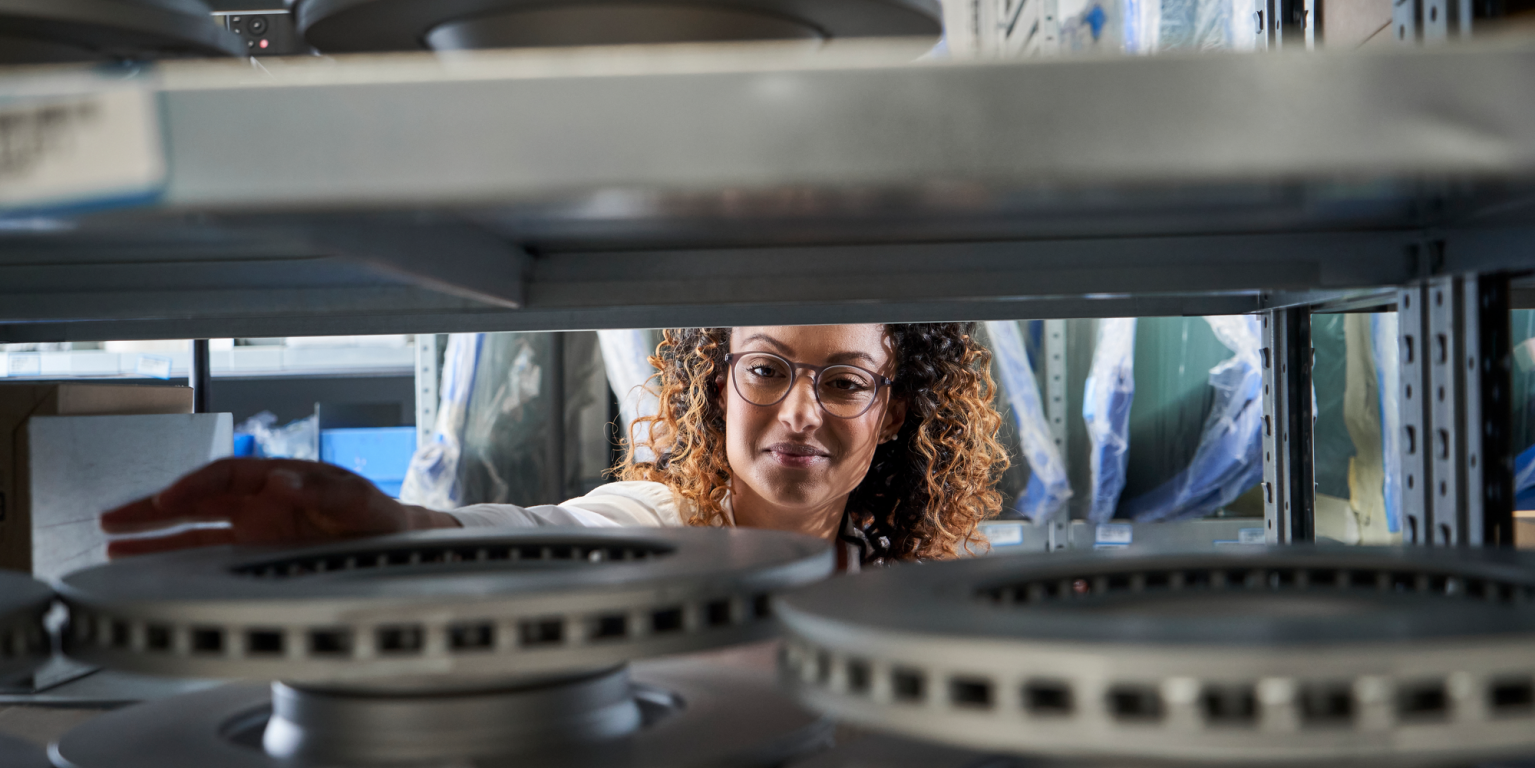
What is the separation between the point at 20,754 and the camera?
0.55 meters

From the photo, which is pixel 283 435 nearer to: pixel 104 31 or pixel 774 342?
pixel 774 342

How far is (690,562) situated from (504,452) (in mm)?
2294

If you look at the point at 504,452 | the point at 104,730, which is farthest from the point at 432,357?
the point at 104,730

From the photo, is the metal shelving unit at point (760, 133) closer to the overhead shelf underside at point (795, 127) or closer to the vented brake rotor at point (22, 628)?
the overhead shelf underside at point (795, 127)

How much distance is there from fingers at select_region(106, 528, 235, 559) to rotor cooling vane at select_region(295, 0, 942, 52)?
1.18 ft

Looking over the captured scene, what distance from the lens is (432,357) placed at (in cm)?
264

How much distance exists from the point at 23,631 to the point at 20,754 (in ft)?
0.53

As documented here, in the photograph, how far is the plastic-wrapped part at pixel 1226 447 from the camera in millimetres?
2426

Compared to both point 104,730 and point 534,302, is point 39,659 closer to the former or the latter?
point 104,730

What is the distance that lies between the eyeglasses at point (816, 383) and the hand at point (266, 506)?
80cm

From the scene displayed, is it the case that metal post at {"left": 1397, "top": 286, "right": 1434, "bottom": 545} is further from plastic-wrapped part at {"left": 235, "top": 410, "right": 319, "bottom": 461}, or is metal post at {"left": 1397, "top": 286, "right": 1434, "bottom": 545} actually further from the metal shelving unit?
plastic-wrapped part at {"left": 235, "top": 410, "right": 319, "bottom": 461}

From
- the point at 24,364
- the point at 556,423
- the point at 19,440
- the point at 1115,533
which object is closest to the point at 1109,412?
the point at 1115,533

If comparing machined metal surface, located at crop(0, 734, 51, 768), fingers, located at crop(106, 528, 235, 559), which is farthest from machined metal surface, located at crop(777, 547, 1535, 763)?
fingers, located at crop(106, 528, 235, 559)

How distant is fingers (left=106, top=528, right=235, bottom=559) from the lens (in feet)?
2.35
